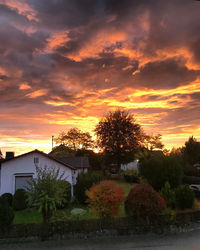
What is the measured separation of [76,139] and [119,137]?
20506 millimetres

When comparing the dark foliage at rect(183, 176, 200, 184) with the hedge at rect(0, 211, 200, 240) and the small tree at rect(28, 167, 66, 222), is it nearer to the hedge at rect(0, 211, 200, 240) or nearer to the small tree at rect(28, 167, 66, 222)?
the hedge at rect(0, 211, 200, 240)

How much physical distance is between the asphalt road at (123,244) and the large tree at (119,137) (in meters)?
33.2

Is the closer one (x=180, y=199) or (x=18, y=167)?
(x=180, y=199)

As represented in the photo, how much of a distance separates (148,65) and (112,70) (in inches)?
120

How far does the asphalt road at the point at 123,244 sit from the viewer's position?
400 inches

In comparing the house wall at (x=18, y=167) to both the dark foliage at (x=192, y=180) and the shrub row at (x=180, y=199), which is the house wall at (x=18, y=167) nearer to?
the shrub row at (x=180, y=199)

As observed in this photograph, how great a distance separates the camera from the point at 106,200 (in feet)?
40.1

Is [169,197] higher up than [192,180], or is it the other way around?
[169,197]

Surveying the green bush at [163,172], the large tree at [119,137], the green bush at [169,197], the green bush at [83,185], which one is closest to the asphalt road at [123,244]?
the green bush at [169,197]

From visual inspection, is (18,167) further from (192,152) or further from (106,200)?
(192,152)

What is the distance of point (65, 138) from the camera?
2479 inches

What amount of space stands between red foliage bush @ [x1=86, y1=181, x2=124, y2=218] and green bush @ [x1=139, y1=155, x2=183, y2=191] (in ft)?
22.2

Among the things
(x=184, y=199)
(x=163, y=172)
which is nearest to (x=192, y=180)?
(x=163, y=172)

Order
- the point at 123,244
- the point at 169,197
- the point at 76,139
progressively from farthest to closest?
the point at 76,139 < the point at 169,197 < the point at 123,244
